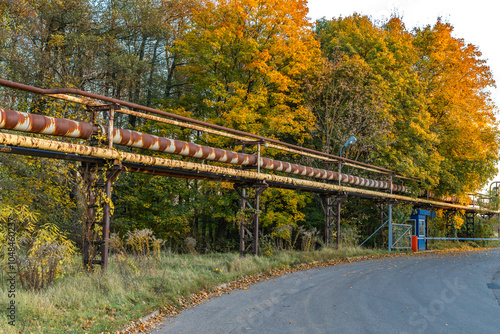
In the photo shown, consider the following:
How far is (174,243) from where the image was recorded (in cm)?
2617

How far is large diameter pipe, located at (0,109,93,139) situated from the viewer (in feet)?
28.5

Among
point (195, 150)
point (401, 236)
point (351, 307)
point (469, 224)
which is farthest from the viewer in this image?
point (469, 224)

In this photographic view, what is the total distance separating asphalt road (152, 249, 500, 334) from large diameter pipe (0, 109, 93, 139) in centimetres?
465

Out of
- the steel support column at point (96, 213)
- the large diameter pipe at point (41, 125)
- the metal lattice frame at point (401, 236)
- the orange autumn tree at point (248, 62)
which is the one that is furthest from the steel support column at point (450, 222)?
the large diameter pipe at point (41, 125)

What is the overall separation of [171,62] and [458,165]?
73.9 ft

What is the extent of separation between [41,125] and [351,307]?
7573 millimetres

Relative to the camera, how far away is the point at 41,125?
30.4 feet

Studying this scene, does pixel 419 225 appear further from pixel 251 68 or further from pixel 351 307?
pixel 351 307

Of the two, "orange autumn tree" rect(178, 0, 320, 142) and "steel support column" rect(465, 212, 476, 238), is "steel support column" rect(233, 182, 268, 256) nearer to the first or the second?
"orange autumn tree" rect(178, 0, 320, 142)

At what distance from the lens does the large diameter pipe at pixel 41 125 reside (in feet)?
28.5

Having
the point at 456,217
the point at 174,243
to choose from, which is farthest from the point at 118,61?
the point at 456,217

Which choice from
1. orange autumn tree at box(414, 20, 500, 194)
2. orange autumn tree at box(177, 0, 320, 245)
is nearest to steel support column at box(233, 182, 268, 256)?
orange autumn tree at box(177, 0, 320, 245)

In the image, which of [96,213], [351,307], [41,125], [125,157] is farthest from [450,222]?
[41,125]

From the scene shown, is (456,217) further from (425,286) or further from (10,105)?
(10,105)
